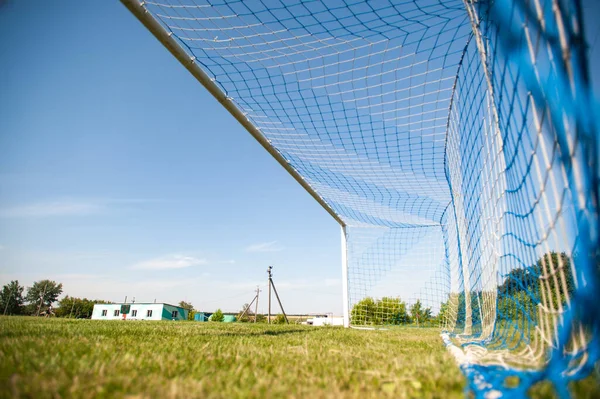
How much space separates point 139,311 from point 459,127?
43.0m

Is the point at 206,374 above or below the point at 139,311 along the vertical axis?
above

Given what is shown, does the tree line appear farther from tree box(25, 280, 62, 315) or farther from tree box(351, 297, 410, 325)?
tree box(351, 297, 410, 325)

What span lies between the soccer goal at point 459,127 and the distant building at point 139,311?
3668 centimetres

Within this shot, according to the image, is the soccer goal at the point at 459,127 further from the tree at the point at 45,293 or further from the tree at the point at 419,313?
the tree at the point at 45,293

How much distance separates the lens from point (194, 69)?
3.55 meters

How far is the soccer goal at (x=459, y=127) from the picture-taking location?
1.34m

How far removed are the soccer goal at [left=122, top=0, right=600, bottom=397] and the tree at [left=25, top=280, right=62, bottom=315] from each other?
254ft

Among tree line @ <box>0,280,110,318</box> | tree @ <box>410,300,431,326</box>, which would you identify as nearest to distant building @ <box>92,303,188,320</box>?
tree line @ <box>0,280,110,318</box>

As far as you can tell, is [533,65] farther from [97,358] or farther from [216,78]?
[216,78]

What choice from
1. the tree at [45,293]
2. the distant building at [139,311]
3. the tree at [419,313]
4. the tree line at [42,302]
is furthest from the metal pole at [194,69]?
the tree at [45,293]

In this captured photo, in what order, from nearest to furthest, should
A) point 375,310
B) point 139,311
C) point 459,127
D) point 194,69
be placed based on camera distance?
point 194,69 → point 459,127 → point 375,310 → point 139,311

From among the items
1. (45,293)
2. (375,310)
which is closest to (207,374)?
(375,310)

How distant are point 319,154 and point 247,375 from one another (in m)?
4.37

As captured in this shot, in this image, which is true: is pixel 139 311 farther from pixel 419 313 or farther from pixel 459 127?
pixel 459 127
